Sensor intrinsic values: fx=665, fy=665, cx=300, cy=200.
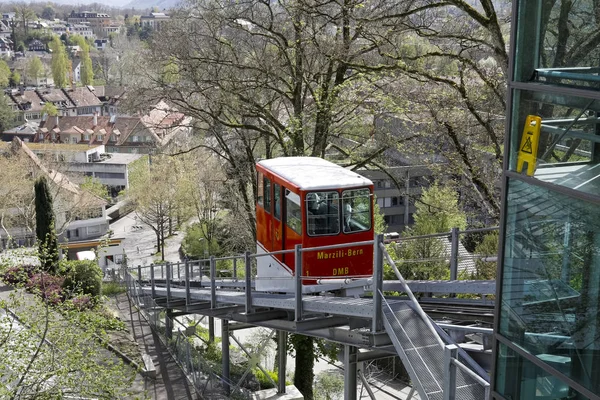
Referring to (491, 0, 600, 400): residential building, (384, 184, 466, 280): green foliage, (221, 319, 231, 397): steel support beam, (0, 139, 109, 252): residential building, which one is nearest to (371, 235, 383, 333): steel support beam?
(491, 0, 600, 400): residential building

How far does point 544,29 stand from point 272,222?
8.82 m

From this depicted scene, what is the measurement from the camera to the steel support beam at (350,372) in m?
8.65

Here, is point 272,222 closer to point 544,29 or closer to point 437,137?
point 437,137

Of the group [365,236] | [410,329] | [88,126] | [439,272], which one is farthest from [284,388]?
[88,126]

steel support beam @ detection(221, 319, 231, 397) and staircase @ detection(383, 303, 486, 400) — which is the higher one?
staircase @ detection(383, 303, 486, 400)

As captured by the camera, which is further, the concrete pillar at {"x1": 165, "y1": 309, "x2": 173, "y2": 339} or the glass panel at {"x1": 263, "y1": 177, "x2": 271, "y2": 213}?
the concrete pillar at {"x1": 165, "y1": 309, "x2": 173, "y2": 339}

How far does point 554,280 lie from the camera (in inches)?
193

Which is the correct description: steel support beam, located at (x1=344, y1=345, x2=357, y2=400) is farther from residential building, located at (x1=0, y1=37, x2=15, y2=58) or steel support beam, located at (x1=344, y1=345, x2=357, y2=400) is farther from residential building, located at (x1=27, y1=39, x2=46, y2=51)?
residential building, located at (x1=27, y1=39, x2=46, y2=51)

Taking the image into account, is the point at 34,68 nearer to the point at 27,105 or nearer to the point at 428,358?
the point at 27,105

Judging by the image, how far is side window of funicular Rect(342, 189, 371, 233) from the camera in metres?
11.8

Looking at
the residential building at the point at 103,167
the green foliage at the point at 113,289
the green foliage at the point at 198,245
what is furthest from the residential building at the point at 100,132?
the green foliage at the point at 113,289

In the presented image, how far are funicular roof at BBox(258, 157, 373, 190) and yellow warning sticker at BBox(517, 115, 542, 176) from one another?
6.52m

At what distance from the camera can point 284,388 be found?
597 inches

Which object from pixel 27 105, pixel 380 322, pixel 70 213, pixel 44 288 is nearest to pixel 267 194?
pixel 44 288
